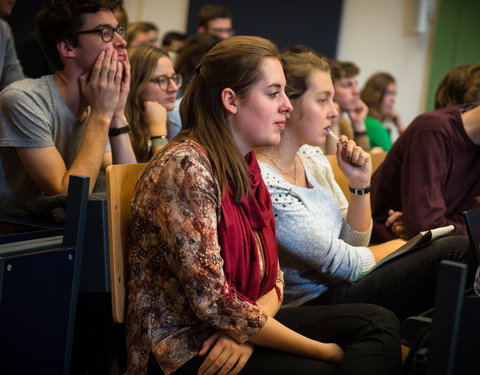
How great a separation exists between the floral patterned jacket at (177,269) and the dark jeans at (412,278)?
585mm

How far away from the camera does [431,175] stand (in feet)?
7.09

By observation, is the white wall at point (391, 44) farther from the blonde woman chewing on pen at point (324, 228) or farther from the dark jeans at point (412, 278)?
the dark jeans at point (412, 278)

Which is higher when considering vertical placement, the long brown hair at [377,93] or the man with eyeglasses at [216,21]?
the man with eyeglasses at [216,21]

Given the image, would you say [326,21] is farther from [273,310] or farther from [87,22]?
[273,310]

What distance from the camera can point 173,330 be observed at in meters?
1.39

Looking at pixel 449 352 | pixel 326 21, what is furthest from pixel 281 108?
pixel 326 21

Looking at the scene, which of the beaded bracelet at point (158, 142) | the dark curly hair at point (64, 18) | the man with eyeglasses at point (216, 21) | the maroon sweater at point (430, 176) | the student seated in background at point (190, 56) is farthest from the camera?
the man with eyeglasses at point (216, 21)

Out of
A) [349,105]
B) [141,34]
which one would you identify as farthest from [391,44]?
[141,34]

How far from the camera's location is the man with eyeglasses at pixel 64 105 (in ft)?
6.20

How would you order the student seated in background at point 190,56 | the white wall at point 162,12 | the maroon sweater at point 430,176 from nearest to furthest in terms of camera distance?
the maroon sweater at point 430,176 < the student seated in background at point 190,56 < the white wall at point 162,12

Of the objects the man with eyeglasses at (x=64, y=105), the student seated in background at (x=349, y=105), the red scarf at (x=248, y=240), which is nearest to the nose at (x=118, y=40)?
the man with eyeglasses at (x=64, y=105)

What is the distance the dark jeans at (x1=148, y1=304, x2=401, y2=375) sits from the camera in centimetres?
137

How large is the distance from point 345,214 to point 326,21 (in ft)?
13.8

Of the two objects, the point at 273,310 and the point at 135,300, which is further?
the point at 273,310
